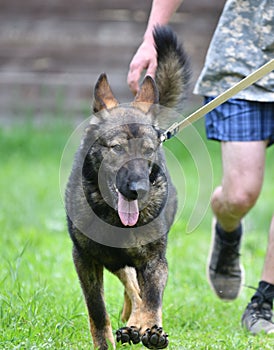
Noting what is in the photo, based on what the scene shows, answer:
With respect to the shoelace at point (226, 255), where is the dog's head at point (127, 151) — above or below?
above

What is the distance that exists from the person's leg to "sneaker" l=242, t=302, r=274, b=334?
534 millimetres

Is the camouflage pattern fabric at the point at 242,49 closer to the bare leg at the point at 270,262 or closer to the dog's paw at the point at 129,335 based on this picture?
the bare leg at the point at 270,262

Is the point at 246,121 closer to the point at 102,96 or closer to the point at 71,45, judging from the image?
the point at 102,96

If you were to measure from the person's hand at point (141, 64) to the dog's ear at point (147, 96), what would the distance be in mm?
243

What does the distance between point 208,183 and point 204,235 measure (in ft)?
12.2

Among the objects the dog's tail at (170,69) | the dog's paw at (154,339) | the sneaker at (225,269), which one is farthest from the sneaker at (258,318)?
the dog's tail at (170,69)

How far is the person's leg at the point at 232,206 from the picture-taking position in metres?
4.79

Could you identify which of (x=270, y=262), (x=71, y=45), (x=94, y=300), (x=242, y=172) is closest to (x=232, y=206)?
(x=242, y=172)

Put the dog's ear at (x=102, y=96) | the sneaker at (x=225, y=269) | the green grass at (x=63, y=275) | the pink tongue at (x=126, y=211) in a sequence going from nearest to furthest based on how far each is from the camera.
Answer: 1. the pink tongue at (x=126, y=211)
2. the dog's ear at (x=102, y=96)
3. the green grass at (x=63, y=275)
4. the sneaker at (x=225, y=269)

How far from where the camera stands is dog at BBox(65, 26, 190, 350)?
12.2ft

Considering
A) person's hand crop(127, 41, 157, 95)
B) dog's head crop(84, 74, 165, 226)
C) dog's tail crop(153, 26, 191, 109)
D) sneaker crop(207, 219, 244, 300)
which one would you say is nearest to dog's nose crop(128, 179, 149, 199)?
dog's head crop(84, 74, 165, 226)

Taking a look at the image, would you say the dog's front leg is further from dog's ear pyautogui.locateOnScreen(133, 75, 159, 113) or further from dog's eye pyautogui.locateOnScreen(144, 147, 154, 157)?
dog's ear pyautogui.locateOnScreen(133, 75, 159, 113)

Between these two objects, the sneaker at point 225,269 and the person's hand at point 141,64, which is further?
the sneaker at point 225,269

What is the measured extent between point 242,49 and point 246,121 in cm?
41
